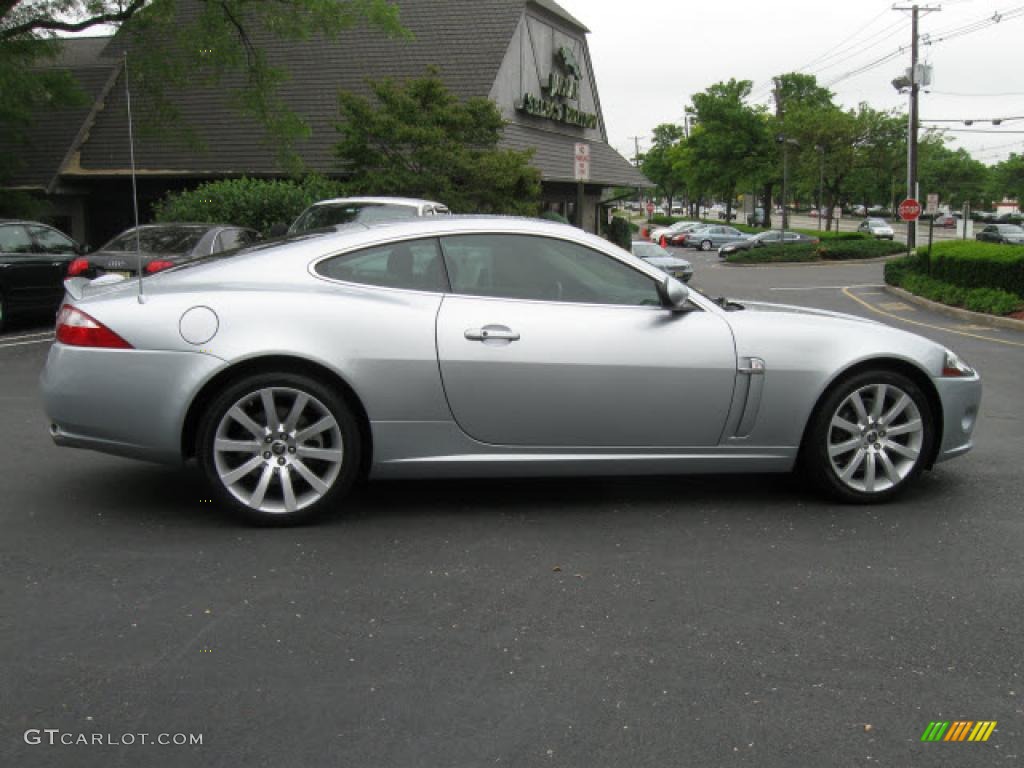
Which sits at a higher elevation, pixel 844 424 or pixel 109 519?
pixel 844 424

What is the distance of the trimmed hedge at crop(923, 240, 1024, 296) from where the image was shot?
1906 cm

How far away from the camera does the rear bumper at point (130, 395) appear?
4.82 meters

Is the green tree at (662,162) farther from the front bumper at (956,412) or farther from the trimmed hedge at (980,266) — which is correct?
the front bumper at (956,412)

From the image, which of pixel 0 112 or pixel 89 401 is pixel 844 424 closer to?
pixel 89 401

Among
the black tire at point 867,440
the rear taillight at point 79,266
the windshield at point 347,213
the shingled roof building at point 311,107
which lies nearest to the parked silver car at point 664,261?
the shingled roof building at point 311,107

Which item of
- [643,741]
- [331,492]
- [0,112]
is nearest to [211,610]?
[331,492]

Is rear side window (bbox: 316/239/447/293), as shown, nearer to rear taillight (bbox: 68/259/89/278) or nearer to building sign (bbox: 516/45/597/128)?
rear taillight (bbox: 68/259/89/278)

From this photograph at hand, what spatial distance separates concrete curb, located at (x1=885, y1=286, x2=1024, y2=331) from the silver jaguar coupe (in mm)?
13274

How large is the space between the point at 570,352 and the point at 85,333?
91.6 inches

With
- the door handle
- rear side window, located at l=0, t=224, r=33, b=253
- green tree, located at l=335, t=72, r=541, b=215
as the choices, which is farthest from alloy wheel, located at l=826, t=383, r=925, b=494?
green tree, located at l=335, t=72, r=541, b=215

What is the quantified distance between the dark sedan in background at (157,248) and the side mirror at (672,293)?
7789 millimetres

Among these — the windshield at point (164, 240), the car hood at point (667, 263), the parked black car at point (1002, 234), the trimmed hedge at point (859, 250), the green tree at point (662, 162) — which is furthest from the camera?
the green tree at point (662, 162)

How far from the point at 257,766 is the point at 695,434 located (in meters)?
3.02

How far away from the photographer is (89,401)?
192 inches
